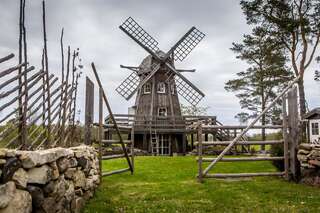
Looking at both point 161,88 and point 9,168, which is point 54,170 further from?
point 161,88

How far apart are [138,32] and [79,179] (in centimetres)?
1839

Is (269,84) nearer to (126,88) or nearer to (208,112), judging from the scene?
(126,88)

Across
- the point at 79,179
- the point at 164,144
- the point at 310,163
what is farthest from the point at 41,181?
the point at 164,144

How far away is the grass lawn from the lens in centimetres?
549

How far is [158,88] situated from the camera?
23.4 m

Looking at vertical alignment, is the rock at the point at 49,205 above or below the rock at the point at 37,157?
below

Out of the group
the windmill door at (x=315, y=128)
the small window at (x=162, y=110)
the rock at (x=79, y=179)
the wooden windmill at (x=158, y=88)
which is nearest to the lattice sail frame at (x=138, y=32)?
the wooden windmill at (x=158, y=88)

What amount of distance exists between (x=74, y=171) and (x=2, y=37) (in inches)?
94.6

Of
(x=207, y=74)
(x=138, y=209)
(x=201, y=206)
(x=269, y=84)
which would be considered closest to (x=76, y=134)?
(x=138, y=209)

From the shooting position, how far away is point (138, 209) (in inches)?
214

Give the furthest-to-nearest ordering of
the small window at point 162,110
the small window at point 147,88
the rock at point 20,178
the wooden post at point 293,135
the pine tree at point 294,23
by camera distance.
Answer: the small window at point 147,88 < the small window at point 162,110 < the pine tree at point 294,23 < the wooden post at point 293,135 < the rock at point 20,178

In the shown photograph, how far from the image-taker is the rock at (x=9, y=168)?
2.93 metres

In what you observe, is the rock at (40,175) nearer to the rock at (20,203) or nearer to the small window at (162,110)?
the rock at (20,203)

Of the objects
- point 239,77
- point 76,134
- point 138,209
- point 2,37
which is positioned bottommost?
point 138,209
